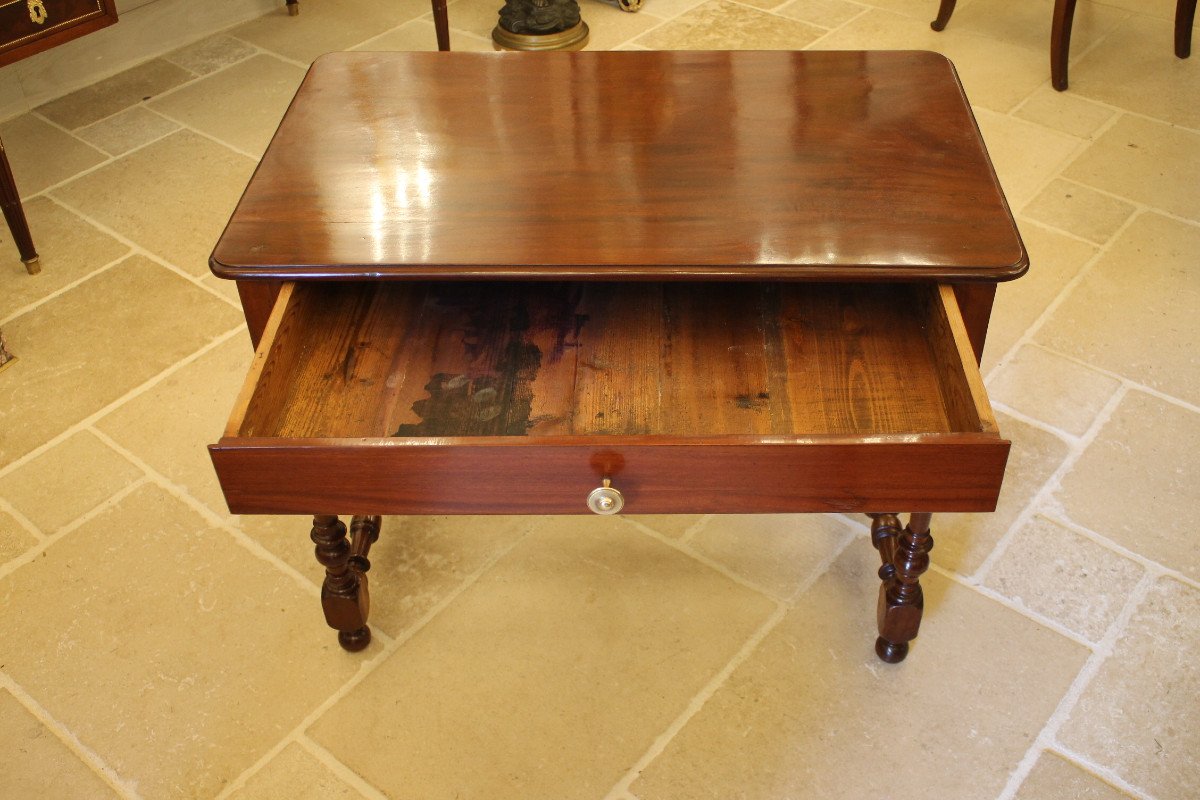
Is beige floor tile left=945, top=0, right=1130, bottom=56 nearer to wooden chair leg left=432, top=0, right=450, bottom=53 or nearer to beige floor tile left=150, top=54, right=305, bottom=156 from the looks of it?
wooden chair leg left=432, top=0, right=450, bottom=53

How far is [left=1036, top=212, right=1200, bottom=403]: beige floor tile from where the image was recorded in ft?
6.98

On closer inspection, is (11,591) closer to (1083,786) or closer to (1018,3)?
(1083,786)

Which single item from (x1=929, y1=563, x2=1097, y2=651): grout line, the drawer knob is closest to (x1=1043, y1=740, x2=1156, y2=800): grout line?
(x1=929, y1=563, x2=1097, y2=651): grout line

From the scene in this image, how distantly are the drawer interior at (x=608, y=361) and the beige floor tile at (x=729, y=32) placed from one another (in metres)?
1.84

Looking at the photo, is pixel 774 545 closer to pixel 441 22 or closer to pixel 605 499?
pixel 605 499

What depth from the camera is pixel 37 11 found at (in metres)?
2.25

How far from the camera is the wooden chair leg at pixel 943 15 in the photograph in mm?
3219

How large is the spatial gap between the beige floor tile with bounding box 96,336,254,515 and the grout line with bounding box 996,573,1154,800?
1.28 meters

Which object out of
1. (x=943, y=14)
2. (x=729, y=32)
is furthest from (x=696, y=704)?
(x=943, y=14)

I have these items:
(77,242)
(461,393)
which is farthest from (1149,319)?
(77,242)

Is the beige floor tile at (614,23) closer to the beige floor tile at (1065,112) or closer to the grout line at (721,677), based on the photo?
the beige floor tile at (1065,112)

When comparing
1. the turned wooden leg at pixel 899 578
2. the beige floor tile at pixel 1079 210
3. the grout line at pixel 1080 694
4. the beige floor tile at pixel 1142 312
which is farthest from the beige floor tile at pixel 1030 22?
the turned wooden leg at pixel 899 578

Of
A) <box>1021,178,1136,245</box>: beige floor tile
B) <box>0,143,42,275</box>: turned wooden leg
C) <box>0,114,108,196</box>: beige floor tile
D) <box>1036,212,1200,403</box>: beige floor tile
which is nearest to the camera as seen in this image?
<box>1036,212,1200,403</box>: beige floor tile

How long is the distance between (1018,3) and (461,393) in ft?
8.98
